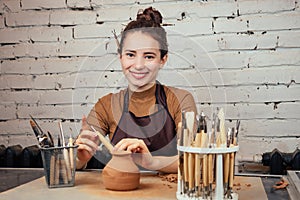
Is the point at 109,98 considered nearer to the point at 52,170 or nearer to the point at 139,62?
the point at 139,62

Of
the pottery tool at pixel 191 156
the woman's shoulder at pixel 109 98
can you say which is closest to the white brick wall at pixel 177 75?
the woman's shoulder at pixel 109 98

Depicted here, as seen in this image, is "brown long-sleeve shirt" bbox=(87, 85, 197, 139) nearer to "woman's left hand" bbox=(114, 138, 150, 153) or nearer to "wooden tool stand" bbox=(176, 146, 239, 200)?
"woman's left hand" bbox=(114, 138, 150, 153)

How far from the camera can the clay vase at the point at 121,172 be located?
100 centimetres

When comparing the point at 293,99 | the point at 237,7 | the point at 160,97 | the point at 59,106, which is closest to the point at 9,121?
the point at 59,106

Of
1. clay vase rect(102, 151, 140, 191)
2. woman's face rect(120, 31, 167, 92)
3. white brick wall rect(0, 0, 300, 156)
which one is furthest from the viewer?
white brick wall rect(0, 0, 300, 156)

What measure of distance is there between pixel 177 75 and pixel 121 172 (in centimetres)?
50

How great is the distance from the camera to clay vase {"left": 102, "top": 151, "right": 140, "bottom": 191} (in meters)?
1.00

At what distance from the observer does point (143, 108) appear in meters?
1.30

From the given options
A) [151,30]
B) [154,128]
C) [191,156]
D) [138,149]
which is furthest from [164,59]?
[191,156]

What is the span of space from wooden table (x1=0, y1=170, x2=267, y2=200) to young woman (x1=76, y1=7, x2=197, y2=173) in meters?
0.08

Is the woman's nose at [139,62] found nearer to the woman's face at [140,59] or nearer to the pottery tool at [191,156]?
the woman's face at [140,59]

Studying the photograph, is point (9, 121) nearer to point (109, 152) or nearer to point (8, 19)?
point (8, 19)

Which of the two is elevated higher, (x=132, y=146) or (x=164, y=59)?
(x=164, y=59)

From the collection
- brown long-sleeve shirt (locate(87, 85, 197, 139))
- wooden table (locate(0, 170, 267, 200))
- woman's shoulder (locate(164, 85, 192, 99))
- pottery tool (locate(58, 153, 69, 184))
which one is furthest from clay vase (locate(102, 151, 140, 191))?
woman's shoulder (locate(164, 85, 192, 99))
